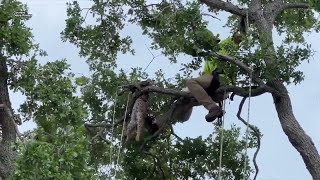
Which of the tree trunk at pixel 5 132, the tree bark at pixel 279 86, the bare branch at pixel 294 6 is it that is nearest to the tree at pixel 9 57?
the tree trunk at pixel 5 132

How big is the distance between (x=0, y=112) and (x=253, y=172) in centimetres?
272

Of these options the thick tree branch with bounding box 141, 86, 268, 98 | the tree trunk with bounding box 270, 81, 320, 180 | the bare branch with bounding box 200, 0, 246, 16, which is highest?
the bare branch with bounding box 200, 0, 246, 16

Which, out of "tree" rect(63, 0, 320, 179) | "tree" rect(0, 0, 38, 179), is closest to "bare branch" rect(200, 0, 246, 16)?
"tree" rect(63, 0, 320, 179)

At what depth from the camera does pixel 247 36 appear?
25.0 feet

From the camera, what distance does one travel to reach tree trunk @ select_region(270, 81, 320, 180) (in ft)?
25.5

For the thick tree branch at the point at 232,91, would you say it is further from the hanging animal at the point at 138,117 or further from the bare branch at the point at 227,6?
the bare branch at the point at 227,6

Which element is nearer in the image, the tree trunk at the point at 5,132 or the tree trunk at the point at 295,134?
the tree trunk at the point at 5,132

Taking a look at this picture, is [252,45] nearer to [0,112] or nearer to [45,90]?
[45,90]

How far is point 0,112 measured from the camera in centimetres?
780

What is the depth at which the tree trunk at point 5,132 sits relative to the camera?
298 inches

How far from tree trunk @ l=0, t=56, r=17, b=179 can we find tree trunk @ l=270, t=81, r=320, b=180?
238 centimetres

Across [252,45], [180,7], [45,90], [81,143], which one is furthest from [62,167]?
[180,7]

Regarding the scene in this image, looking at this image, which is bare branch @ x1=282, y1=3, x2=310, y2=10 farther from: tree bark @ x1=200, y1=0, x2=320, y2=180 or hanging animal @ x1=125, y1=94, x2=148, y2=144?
Result: hanging animal @ x1=125, y1=94, x2=148, y2=144

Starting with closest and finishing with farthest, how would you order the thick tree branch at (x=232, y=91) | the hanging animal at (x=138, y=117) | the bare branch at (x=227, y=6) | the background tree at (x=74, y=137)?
the background tree at (x=74, y=137) → the thick tree branch at (x=232, y=91) → the bare branch at (x=227, y=6) → the hanging animal at (x=138, y=117)
